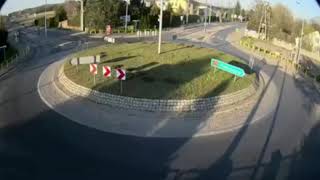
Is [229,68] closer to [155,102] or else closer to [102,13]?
[155,102]

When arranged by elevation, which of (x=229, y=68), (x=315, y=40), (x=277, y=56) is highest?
(x=315, y=40)

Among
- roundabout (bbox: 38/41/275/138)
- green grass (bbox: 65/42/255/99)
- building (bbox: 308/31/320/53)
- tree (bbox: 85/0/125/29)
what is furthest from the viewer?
tree (bbox: 85/0/125/29)

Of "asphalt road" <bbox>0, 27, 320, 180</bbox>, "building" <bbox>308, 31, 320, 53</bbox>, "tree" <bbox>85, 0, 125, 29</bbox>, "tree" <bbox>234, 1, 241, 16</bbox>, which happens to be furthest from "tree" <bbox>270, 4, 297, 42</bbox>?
"tree" <bbox>234, 1, 241, 16</bbox>

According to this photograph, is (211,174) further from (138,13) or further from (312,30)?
(138,13)

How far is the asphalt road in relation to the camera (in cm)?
1374

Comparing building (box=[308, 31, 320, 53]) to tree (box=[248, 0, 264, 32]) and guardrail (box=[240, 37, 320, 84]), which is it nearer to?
guardrail (box=[240, 37, 320, 84])

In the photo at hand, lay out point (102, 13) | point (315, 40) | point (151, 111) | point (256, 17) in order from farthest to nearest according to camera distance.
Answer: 1. point (256, 17)
2. point (102, 13)
3. point (315, 40)
4. point (151, 111)

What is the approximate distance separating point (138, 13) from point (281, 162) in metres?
57.6

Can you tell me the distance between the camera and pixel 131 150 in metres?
15.7

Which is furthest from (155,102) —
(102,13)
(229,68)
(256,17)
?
(256,17)

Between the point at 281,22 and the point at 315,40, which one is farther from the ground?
the point at 281,22

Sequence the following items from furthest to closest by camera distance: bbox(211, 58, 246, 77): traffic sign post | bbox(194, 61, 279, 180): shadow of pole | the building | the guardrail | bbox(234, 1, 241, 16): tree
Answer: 1. bbox(234, 1, 241, 16): tree
2. the building
3. the guardrail
4. bbox(211, 58, 246, 77): traffic sign post
5. bbox(194, 61, 279, 180): shadow of pole

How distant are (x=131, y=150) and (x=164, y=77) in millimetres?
10990

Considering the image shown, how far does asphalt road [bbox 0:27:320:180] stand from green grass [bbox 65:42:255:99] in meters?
3.53
